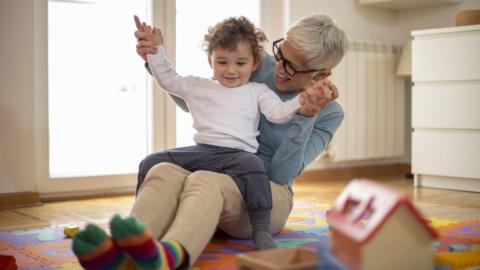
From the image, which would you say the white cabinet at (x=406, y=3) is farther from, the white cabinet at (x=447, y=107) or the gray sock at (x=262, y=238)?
the gray sock at (x=262, y=238)

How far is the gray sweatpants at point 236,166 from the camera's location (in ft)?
4.99

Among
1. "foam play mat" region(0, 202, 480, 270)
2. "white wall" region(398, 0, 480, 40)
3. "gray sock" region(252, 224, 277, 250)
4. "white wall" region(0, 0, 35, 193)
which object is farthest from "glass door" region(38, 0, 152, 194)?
"white wall" region(398, 0, 480, 40)

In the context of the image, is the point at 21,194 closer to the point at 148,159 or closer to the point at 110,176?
the point at 110,176

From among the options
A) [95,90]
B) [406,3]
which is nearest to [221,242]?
[95,90]

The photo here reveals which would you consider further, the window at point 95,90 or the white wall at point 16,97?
the window at point 95,90

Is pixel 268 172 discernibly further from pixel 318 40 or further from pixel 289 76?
pixel 318 40

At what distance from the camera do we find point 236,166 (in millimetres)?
1560

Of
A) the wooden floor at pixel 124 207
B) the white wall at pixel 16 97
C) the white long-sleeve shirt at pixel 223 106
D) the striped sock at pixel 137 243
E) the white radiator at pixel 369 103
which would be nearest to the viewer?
the striped sock at pixel 137 243

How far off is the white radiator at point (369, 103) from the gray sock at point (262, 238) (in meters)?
2.05

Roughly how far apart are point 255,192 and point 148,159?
33cm

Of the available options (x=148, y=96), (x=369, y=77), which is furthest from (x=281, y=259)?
(x=369, y=77)

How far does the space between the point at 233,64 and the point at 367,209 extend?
885 mm

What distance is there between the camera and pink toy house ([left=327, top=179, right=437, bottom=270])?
82 cm

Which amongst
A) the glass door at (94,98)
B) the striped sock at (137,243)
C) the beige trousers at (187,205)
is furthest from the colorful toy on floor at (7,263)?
the glass door at (94,98)
